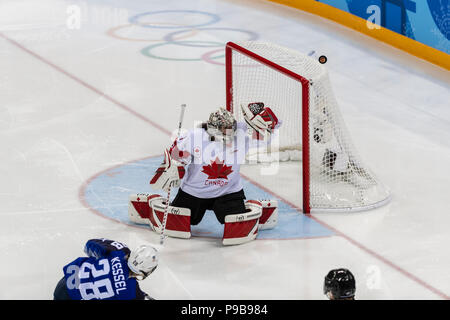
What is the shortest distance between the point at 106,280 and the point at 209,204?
159cm

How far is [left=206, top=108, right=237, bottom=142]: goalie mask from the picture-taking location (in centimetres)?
644

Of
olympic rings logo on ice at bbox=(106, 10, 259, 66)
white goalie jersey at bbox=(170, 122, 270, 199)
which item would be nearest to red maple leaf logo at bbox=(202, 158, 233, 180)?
white goalie jersey at bbox=(170, 122, 270, 199)

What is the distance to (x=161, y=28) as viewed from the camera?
1264 centimetres

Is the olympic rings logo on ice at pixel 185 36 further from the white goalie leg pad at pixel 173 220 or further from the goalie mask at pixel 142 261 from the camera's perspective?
the goalie mask at pixel 142 261

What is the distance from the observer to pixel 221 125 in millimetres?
6441

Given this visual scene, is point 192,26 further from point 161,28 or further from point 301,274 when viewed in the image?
point 301,274

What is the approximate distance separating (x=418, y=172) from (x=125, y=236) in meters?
2.67

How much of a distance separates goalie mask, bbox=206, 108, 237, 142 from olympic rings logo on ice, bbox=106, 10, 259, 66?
15.2 ft

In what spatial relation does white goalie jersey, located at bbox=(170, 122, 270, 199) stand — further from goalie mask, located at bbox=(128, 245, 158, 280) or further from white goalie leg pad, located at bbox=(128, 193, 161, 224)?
goalie mask, located at bbox=(128, 245, 158, 280)

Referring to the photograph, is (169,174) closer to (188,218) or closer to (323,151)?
(188,218)

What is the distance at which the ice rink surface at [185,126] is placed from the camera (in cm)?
607

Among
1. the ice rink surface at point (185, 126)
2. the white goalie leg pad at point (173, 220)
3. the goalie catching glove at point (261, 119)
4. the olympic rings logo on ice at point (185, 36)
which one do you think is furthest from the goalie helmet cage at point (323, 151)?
the olympic rings logo on ice at point (185, 36)

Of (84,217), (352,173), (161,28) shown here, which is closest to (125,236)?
(84,217)
